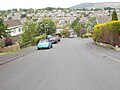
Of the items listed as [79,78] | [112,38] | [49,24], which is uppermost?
[79,78]

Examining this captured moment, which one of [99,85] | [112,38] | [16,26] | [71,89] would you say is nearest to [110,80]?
[99,85]

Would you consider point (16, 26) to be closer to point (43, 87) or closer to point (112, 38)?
point (112, 38)

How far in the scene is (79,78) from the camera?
13.6m

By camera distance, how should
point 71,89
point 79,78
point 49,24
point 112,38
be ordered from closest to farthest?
point 71,89
point 79,78
point 112,38
point 49,24

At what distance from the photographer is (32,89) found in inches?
440

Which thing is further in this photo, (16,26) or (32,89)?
(16,26)

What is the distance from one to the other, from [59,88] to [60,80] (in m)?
1.99

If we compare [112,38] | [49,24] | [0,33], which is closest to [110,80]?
[112,38]

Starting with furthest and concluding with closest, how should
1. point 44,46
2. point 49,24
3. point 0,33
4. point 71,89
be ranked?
point 49,24, point 44,46, point 0,33, point 71,89

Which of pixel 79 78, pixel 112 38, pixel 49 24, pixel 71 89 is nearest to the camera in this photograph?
pixel 71 89

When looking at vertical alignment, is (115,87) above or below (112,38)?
above

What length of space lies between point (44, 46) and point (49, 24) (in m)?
65.8

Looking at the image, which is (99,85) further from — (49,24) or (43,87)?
(49,24)

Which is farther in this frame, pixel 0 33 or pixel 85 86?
pixel 0 33
